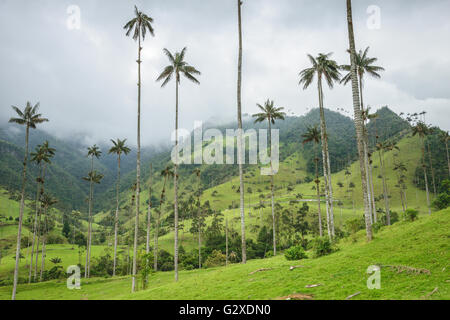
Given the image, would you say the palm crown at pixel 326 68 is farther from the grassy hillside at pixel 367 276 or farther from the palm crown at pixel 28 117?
the palm crown at pixel 28 117

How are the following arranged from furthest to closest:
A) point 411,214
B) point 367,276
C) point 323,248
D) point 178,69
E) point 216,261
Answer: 1. point 216,261
2. point 178,69
3. point 411,214
4. point 323,248
5. point 367,276

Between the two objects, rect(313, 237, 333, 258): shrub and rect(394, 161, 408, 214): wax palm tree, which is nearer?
rect(313, 237, 333, 258): shrub

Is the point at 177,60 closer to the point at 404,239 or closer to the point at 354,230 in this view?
the point at 354,230

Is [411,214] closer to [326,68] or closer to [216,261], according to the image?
[326,68]

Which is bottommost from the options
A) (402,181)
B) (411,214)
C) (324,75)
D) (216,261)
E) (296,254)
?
(216,261)

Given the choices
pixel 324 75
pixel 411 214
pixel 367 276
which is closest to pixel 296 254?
pixel 411 214

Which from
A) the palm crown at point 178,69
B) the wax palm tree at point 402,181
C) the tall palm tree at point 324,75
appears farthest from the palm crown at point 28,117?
the wax palm tree at point 402,181

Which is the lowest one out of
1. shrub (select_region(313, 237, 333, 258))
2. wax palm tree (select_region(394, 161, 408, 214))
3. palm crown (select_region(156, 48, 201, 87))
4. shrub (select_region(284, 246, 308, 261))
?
shrub (select_region(284, 246, 308, 261))

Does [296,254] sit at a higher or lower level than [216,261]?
higher

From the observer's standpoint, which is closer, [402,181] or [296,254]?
[296,254]

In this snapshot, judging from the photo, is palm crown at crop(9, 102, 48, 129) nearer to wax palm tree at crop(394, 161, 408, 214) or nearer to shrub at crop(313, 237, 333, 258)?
shrub at crop(313, 237, 333, 258)

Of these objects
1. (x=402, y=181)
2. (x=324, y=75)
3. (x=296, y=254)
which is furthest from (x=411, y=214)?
(x=402, y=181)

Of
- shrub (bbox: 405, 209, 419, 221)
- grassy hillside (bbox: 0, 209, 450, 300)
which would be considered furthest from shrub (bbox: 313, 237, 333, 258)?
shrub (bbox: 405, 209, 419, 221)

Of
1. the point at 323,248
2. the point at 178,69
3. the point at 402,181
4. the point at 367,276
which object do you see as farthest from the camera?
the point at 402,181
